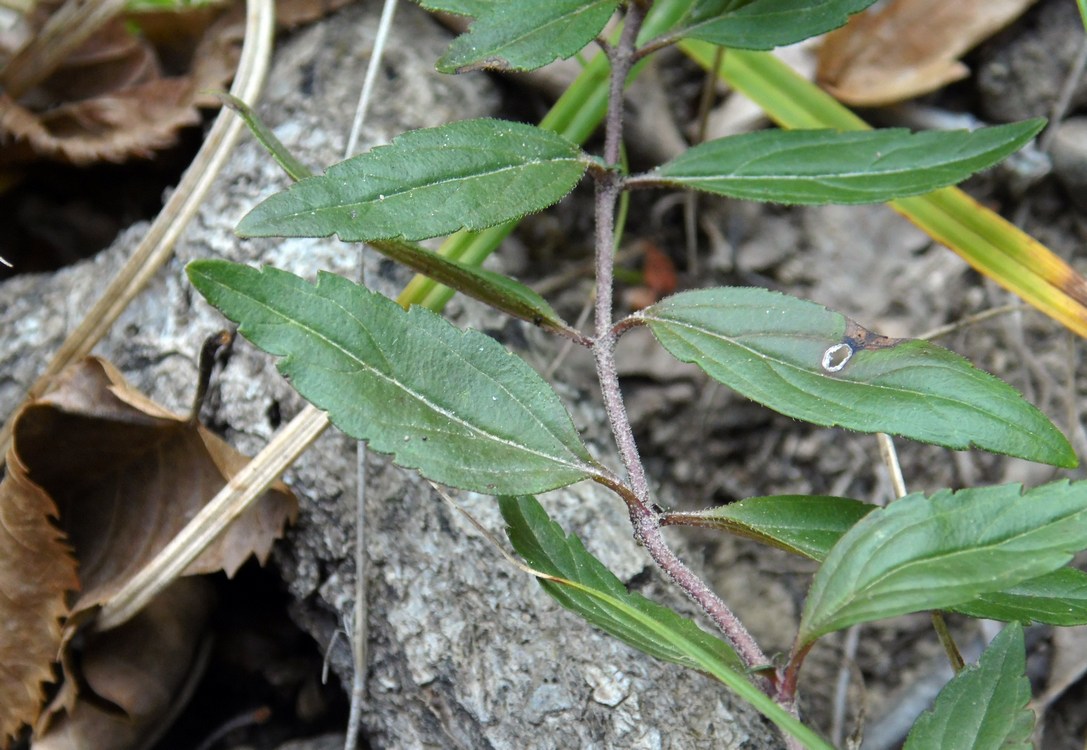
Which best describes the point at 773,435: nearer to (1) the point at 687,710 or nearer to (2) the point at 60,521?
(1) the point at 687,710

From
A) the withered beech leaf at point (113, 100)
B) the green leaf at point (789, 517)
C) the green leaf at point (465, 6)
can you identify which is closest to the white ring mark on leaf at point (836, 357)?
the green leaf at point (789, 517)

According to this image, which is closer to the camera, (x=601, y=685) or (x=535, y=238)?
(x=601, y=685)

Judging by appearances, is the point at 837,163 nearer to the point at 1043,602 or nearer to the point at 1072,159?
the point at 1043,602

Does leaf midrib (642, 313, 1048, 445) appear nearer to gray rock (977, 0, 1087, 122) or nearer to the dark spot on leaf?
the dark spot on leaf

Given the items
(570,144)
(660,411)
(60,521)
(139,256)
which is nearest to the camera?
(570,144)

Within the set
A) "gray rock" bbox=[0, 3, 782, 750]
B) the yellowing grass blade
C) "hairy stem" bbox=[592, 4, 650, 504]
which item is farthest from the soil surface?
"hairy stem" bbox=[592, 4, 650, 504]

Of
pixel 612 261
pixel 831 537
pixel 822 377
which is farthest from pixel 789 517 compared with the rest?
pixel 612 261

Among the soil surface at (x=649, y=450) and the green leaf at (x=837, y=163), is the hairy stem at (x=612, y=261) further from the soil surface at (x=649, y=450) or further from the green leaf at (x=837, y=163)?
the soil surface at (x=649, y=450)

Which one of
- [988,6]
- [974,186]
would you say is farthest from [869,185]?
[988,6]
